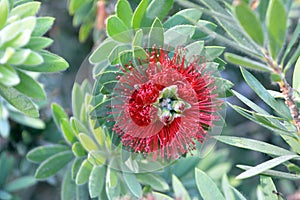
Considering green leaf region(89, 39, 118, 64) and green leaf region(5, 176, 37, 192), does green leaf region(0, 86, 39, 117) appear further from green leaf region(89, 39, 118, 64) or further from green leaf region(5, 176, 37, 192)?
green leaf region(5, 176, 37, 192)

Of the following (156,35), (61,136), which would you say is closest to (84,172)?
(156,35)

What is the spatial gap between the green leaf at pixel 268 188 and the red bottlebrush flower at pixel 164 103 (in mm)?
130

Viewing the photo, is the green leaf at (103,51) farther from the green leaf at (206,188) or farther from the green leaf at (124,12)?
the green leaf at (206,188)

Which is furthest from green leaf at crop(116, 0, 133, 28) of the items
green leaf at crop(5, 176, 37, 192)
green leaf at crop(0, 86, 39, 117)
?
green leaf at crop(5, 176, 37, 192)

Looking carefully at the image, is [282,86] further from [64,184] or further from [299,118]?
[64,184]

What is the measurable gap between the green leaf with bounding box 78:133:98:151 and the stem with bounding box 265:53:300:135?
44cm

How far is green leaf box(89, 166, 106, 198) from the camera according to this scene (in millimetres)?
1040

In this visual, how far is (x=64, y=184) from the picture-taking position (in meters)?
1.20

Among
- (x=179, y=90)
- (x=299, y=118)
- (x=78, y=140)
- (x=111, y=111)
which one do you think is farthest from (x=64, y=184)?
(x=299, y=118)

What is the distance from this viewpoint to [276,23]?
0.65 meters

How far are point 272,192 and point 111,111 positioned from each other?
32 centimetres

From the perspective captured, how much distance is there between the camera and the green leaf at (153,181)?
111 cm

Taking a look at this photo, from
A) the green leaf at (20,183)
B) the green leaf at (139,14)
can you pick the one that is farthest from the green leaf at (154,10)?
the green leaf at (20,183)

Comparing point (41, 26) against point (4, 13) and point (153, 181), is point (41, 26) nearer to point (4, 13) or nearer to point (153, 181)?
point (4, 13)
